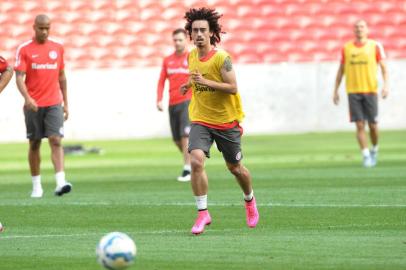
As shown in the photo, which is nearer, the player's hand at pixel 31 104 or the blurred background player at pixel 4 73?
the blurred background player at pixel 4 73

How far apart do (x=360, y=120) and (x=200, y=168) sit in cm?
876

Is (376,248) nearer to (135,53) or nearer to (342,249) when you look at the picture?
(342,249)

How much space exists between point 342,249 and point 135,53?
68.3 feet

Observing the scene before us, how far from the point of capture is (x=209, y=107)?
11.9 m

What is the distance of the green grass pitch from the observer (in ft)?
31.8

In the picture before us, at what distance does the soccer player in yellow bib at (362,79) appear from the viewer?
1991cm

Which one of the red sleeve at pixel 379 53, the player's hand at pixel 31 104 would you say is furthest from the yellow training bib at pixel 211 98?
the red sleeve at pixel 379 53

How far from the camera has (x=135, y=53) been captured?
30.4 meters

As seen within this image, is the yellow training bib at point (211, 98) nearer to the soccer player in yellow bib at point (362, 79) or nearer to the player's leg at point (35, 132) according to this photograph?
the player's leg at point (35, 132)

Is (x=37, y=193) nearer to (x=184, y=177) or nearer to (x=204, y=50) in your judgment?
(x=184, y=177)

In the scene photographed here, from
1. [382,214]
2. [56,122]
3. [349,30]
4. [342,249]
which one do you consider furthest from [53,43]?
[349,30]

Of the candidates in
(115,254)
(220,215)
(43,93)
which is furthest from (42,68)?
Result: (115,254)

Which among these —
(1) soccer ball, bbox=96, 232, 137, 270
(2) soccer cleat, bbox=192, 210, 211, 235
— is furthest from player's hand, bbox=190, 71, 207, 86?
(1) soccer ball, bbox=96, 232, 137, 270

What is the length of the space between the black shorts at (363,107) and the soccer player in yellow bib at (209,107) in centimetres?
812
